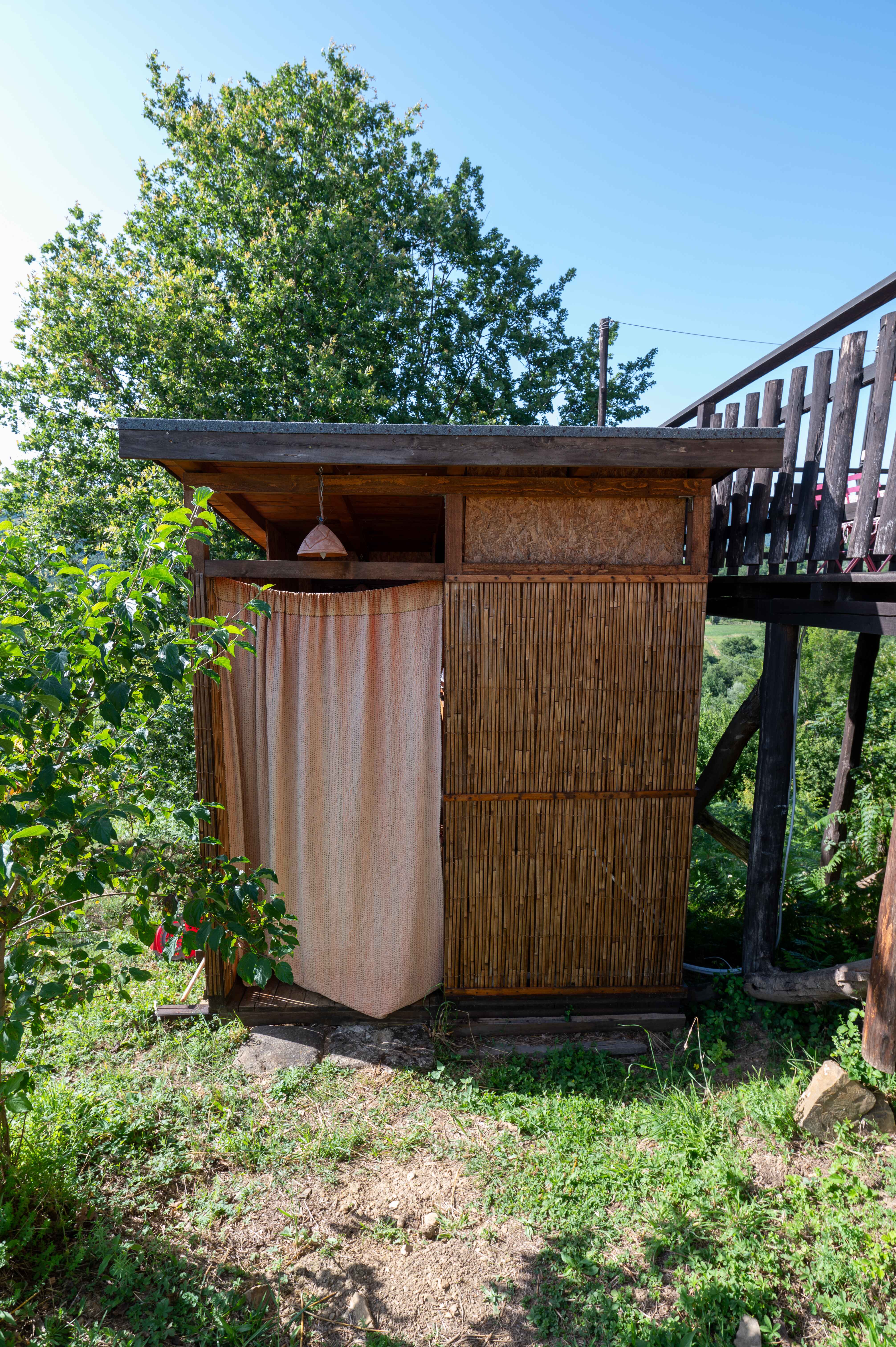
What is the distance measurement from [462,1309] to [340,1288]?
0.45 metres

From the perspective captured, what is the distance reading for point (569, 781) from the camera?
13.4 ft

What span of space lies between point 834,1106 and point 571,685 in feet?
7.62

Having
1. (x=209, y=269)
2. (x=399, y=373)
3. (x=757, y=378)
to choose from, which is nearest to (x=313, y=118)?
(x=209, y=269)

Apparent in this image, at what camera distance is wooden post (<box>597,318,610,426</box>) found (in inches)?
475

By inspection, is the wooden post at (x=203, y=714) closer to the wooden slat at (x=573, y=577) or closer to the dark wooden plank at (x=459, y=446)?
the dark wooden plank at (x=459, y=446)

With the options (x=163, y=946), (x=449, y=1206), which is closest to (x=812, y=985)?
(x=449, y=1206)

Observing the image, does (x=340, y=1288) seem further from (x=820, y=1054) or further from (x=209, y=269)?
(x=209, y=269)

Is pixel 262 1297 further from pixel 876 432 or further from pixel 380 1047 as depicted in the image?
pixel 876 432

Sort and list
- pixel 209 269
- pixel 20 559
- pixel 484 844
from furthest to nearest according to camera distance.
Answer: pixel 209 269 < pixel 484 844 < pixel 20 559

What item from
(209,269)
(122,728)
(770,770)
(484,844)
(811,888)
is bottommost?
(811,888)

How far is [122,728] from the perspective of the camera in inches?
101

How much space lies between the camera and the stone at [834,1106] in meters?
3.19

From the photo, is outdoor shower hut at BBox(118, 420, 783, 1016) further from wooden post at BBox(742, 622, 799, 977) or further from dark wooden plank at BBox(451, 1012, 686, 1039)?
wooden post at BBox(742, 622, 799, 977)

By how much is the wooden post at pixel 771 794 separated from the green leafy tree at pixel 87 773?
314 cm
